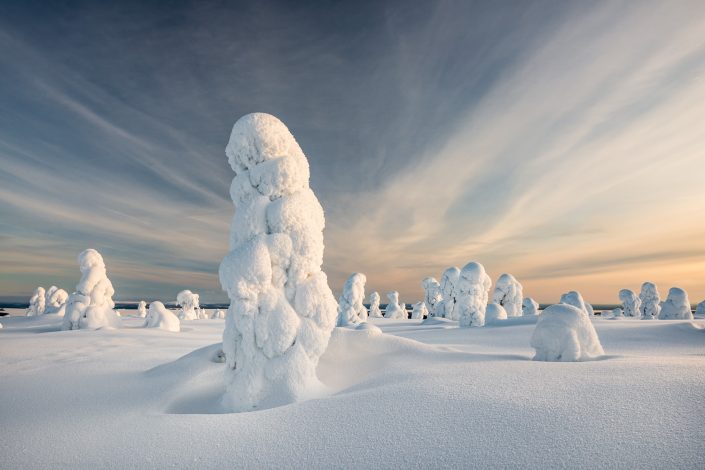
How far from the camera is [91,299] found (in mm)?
19094

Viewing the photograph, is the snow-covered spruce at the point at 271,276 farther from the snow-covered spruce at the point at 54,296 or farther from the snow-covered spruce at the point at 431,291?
the snow-covered spruce at the point at 54,296

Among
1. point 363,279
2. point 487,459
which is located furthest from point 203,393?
point 363,279

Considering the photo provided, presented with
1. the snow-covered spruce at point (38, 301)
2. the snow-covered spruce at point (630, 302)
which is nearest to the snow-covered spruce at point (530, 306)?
the snow-covered spruce at point (630, 302)

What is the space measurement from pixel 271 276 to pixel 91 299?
1836cm

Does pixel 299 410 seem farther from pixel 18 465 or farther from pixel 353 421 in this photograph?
pixel 18 465

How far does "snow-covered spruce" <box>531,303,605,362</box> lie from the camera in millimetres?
7777

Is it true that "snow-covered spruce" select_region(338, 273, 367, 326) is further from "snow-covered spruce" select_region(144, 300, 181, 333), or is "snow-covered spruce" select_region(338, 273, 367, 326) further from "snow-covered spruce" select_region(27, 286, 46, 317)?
"snow-covered spruce" select_region(27, 286, 46, 317)

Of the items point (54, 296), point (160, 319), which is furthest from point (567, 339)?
point (54, 296)

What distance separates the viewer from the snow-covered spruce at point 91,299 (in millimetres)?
18469

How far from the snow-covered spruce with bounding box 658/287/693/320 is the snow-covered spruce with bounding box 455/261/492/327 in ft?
43.8

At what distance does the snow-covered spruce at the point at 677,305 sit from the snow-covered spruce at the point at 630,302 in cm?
1879

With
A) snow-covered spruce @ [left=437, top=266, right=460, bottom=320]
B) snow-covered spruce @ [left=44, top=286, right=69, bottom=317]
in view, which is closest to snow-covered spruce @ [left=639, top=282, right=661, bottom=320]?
snow-covered spruce @ [left=437, top=266, right=460, bottom=320]

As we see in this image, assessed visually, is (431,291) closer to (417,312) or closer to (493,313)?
(417,312)

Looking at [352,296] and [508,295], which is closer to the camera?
[508,295]
